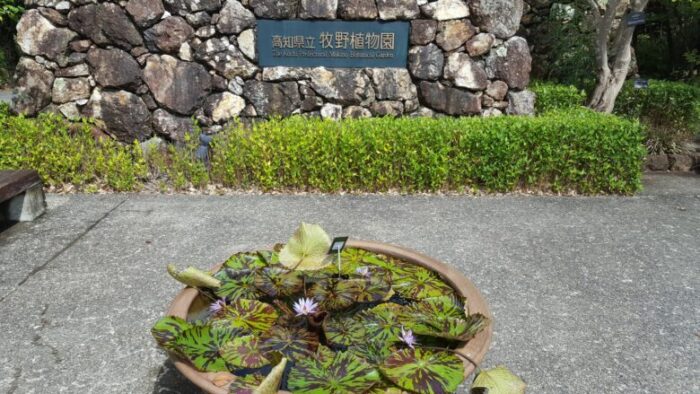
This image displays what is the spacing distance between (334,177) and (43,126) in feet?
9.62

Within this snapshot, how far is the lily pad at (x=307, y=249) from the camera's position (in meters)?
1.76

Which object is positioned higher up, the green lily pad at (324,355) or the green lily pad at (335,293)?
the green lily pad at (335,293)

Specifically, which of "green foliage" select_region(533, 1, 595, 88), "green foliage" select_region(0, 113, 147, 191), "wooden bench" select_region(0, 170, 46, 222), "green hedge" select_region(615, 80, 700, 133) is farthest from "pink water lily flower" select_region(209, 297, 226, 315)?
"green foliage" select_region(533, 1, 595, 88)

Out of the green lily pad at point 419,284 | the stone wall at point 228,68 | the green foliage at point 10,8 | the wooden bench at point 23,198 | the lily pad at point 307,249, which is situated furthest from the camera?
the green foliage at point 10,8

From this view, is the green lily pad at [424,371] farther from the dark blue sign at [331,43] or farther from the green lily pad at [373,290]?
the dark blue sign at [331,43]

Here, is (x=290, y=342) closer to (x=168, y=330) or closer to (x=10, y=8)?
(x=168, y=330)

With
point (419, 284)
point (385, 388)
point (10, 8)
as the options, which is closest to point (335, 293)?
point (419, 284)

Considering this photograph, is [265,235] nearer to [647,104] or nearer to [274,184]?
[274,184]

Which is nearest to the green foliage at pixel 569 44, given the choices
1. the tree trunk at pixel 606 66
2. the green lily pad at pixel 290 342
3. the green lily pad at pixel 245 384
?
the tree trunk at pixel 606 66

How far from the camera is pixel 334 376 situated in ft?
4.85

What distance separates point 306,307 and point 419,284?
0.49 metres

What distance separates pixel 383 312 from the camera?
185 centimetres

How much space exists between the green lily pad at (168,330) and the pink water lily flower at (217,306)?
0.45ft

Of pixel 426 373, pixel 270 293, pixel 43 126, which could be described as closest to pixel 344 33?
pixel 43 126
